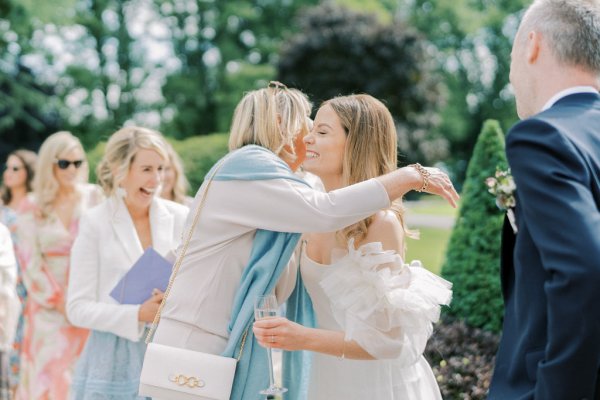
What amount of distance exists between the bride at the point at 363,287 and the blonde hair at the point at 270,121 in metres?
0.12

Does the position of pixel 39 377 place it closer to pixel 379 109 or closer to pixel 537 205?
pixel 379 109

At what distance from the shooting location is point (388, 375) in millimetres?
3703

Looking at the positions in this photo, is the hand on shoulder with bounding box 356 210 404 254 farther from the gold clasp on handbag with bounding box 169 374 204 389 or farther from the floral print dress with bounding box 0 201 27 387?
the floral print dress with bounding box 0 201 27 387

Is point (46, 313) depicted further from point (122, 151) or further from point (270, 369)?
point (270, 369)

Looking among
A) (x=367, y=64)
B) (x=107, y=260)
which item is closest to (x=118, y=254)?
(x=107, y=260)

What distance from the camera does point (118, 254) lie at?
4.73 metres

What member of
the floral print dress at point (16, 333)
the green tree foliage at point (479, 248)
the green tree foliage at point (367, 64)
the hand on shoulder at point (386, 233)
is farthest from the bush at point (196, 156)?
the green tree foliage at point (367, 64)

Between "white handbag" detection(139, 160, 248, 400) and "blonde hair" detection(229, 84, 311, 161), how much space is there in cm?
27

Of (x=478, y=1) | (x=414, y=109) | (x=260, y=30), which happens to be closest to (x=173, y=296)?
(x=414, y=109)

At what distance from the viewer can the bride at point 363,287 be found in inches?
134

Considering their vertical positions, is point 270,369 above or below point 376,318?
below

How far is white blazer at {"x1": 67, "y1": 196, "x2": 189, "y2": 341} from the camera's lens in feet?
14.6

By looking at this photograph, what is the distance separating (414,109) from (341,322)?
24.1 m

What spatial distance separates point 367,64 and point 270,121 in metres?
23.0
